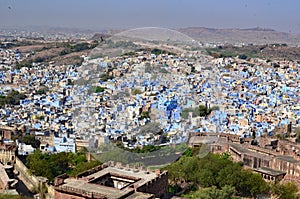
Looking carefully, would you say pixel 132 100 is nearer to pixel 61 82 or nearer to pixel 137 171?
pixel 137 171

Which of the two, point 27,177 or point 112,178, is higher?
point 112,178

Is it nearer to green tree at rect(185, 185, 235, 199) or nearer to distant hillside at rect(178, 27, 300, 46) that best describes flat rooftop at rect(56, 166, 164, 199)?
green tree at rect(185, 185, 235, 199)

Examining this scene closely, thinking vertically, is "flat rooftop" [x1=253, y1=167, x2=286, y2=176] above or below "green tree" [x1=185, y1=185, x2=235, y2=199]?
below

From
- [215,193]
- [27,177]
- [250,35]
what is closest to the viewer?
[215,193]

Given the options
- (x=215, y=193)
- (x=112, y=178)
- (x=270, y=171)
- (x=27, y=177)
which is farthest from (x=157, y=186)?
(x=270, y=171)

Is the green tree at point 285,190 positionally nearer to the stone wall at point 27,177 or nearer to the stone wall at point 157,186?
the stone wall at point 157,186

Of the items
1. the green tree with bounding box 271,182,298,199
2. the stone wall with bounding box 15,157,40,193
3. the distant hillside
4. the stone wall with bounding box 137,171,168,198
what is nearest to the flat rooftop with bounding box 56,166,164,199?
the stone wall with bounding box 137,171,168,198

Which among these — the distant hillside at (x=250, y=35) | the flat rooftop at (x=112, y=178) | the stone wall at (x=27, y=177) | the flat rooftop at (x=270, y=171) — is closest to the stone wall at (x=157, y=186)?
the flat rooftop at (x=112, y=178)

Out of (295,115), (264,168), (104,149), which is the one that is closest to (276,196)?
(264,168)

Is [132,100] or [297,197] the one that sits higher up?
[132,100]

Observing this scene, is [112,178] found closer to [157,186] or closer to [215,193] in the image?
[157,186]

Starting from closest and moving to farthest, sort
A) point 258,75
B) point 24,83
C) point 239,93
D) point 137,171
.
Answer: point 137,171, point 239,93, point 24,83, point 258,75
